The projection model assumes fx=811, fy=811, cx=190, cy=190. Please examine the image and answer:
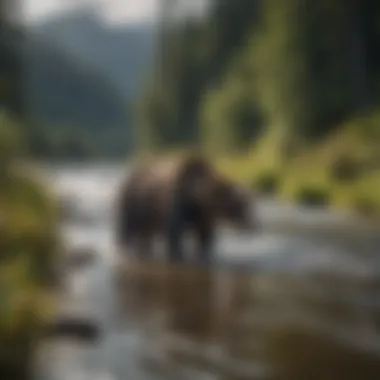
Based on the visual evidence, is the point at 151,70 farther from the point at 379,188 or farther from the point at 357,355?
the point at 357,355

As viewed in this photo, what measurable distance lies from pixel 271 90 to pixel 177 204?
0.77 ft

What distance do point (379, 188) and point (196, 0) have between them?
0.41m

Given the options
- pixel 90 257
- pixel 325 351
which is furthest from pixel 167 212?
pixel 325 351

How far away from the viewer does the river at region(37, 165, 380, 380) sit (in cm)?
121

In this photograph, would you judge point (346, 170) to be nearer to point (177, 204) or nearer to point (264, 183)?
point (264, 183)

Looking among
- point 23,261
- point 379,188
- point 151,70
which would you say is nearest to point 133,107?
point 151,70

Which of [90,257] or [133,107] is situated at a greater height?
[133,107]

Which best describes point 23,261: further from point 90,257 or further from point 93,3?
point 93,3

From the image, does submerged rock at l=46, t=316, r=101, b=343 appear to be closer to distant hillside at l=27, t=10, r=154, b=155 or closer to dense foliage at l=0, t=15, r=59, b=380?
dense foliage at l=0, t=15, r=59, b=380

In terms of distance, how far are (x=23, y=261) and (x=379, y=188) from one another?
1.84ft

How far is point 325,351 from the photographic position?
121 cm

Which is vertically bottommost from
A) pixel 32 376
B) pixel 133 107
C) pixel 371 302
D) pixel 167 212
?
pixel 32 376

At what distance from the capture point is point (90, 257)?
127 cm

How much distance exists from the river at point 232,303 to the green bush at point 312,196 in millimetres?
15
